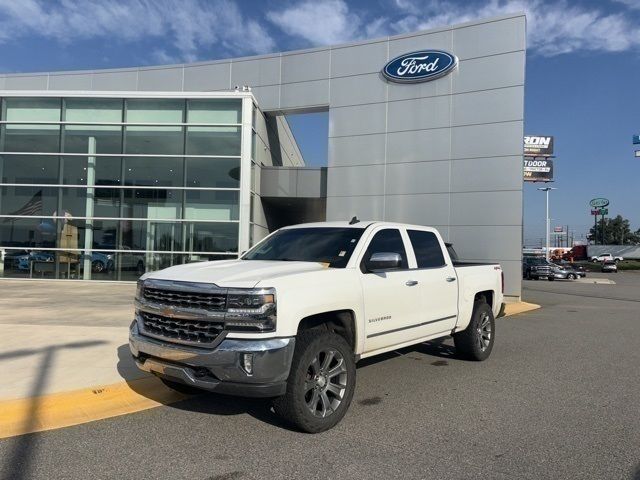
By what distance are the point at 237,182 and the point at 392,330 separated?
551 inches

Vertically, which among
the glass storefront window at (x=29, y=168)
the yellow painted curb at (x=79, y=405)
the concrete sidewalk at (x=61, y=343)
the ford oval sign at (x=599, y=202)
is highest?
the ford oval sign at (x=599, y=202)

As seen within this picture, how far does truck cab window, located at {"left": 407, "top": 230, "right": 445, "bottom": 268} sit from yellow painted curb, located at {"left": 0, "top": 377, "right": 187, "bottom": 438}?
10.4 feet

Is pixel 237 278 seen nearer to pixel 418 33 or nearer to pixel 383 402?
pixel 383 402

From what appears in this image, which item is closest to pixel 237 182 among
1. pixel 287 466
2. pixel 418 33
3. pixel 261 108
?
pixel 261 108

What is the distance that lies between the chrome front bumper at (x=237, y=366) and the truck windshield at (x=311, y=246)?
1314mm

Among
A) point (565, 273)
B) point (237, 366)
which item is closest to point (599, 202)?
point (565, 273)

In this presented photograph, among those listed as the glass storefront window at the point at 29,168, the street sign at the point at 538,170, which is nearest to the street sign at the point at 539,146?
the street sign at the point at 538,170

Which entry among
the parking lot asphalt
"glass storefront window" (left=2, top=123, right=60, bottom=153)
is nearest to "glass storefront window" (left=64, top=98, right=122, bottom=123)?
"glass storefront window" (left=2, top=123, right=60, bottom=153)

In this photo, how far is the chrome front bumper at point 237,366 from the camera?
161 inches

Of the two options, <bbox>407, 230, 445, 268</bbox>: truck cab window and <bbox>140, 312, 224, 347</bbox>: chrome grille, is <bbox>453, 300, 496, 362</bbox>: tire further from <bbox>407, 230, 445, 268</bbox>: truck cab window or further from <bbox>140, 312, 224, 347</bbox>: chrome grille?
<bbox>140, 312, 224, 347</bbox>: chrome grille

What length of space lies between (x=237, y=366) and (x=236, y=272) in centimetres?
92

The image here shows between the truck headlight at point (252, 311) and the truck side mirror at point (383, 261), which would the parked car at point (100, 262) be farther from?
the truck headlight at point (252, 311)

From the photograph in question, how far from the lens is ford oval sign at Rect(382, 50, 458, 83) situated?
60.7ft

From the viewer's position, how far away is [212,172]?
738 inches
